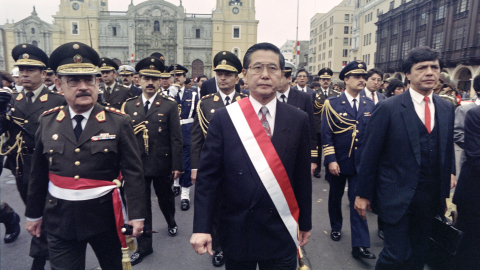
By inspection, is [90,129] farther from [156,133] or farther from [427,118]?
[427,118]

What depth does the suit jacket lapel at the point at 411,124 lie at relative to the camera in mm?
2711

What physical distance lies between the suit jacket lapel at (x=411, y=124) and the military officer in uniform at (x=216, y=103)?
6.76 feet

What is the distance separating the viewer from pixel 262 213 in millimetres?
2092

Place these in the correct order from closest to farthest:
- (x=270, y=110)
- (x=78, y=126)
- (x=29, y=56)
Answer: (x=270, y=110), (x=78, y=126), (x=29, y=56)

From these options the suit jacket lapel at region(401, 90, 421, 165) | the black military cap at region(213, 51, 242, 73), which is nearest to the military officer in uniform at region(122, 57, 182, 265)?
the black military cap at region(213, 51, 242, 73)

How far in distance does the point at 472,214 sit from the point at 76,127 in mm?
3850

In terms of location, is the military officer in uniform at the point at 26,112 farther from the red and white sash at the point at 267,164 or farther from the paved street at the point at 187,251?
the red and white sash at the point at 267,164

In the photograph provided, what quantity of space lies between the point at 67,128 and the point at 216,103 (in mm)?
1978

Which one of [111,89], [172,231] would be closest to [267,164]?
[172,231]

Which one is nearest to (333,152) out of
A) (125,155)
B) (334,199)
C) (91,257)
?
(334,199)

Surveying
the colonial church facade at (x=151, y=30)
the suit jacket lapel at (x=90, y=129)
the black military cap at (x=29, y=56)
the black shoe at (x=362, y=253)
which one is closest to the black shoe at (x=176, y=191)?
the black military cap at (x=29, y=56)

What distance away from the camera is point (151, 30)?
5450cm

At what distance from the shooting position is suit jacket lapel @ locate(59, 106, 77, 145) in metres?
2.41

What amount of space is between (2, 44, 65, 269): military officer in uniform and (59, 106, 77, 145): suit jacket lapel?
1.51 m
